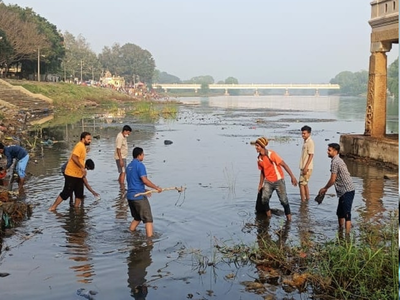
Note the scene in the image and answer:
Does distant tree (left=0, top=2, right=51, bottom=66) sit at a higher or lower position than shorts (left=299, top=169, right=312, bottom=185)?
higher

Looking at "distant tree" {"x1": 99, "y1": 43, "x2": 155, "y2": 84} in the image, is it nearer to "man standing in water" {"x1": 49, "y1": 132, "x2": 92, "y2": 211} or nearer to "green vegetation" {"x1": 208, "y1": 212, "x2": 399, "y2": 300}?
"man standing in water" {"x1": 49, "y1": 132, "x2": 92, "y2": 211}

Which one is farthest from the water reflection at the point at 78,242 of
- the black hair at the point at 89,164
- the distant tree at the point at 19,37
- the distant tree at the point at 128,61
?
the distant tree at the point at 128,61

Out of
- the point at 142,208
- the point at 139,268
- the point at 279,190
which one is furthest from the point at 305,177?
the point at 139,268

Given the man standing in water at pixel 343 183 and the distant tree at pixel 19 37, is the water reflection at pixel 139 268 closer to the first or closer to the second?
the man standing in water at pixel 343 183

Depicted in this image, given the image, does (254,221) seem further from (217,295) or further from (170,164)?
(170,164)

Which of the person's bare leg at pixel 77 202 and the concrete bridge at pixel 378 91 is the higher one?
the concrete bridge at pixel 378 91

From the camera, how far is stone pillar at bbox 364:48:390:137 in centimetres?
1773

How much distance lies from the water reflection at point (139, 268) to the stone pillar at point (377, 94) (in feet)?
40.2

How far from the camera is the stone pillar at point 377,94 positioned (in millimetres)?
17734

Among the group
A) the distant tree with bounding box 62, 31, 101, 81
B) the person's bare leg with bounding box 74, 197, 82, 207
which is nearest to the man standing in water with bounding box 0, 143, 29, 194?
the person's bare leg with bounding box 74, 197, 82, 207

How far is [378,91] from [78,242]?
12.9m

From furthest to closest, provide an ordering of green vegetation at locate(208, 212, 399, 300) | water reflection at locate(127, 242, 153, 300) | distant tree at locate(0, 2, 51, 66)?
1. distant tree at locate(0, 2, 51, 66)
2. water reflection at locate(127, 242, 153, 300)
3. green vegetation at locate(208, 212, 399, 300)

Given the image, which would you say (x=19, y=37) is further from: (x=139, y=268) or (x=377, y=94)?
(x=139, y=268)

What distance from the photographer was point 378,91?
17844 mm
